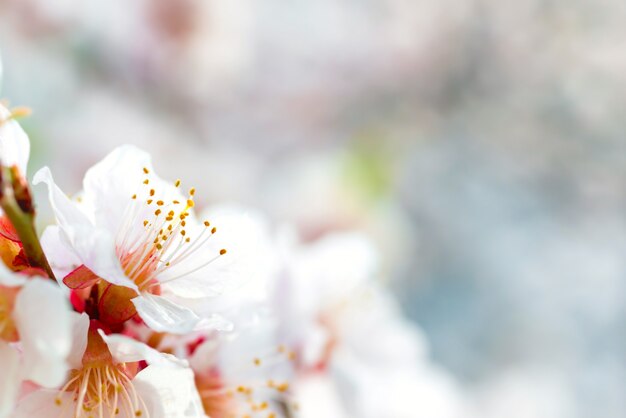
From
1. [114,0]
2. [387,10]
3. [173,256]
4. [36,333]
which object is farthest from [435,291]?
[36,333]

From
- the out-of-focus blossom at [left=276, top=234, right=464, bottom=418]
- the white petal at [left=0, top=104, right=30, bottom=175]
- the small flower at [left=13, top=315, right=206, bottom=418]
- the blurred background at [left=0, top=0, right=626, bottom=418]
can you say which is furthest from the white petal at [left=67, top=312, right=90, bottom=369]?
the blurred background at [left=0, top=0, right=626, bottom=418]


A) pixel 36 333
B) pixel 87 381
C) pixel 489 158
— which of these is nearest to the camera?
pixel 36 333

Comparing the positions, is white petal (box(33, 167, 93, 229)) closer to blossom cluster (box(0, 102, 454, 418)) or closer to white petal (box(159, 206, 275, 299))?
blossom cluster (box(0, 102, 454, 418))

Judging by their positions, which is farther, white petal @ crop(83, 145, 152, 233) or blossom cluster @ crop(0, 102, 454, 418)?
white petal @ crop(83, 145, 152, 233)

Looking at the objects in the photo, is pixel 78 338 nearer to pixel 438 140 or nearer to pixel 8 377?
pixel 8 377

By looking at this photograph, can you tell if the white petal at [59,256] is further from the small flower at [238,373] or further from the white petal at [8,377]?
the small flower at [238,373]

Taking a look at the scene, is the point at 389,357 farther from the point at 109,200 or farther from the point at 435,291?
the point at 435,291

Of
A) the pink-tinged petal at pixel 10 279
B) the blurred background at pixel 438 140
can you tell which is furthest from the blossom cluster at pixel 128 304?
the blurred background at pixel 438 140
